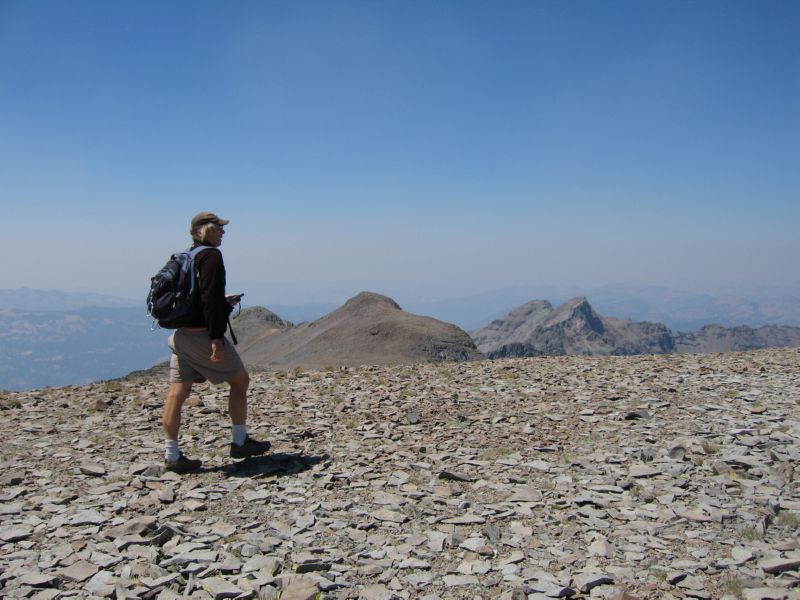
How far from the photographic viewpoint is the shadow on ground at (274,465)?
8109 mm

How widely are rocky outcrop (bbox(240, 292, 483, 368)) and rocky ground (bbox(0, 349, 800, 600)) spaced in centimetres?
2436

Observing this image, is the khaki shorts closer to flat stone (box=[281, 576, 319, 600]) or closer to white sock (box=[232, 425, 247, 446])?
white sock (box=[232, 425, 247, 446])

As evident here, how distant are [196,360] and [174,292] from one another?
1.08m

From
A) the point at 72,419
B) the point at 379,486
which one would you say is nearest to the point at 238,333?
the point at 72,419

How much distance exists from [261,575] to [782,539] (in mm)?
5540

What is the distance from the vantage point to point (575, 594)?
483cm

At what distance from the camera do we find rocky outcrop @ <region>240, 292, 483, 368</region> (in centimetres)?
3859

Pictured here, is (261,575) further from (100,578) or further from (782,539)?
(782,539)

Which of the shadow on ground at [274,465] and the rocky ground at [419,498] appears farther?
the shadow on ground at [274,465]

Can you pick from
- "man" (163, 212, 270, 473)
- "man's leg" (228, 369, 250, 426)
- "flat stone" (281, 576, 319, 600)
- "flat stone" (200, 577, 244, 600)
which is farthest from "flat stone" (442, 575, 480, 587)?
"man" (163, 212, 270, 473)

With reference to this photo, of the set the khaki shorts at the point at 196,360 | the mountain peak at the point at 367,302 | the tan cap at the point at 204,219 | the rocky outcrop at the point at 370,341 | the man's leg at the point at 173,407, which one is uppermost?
the tan cap at the point at 204,219

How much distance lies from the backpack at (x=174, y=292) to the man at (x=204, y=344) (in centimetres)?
10

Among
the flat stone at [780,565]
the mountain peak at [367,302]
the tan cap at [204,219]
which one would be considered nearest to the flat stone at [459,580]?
the flat stone at [780,565]

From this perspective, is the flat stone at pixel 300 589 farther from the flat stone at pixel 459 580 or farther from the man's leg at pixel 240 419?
the man's leg at pixel 240 419
